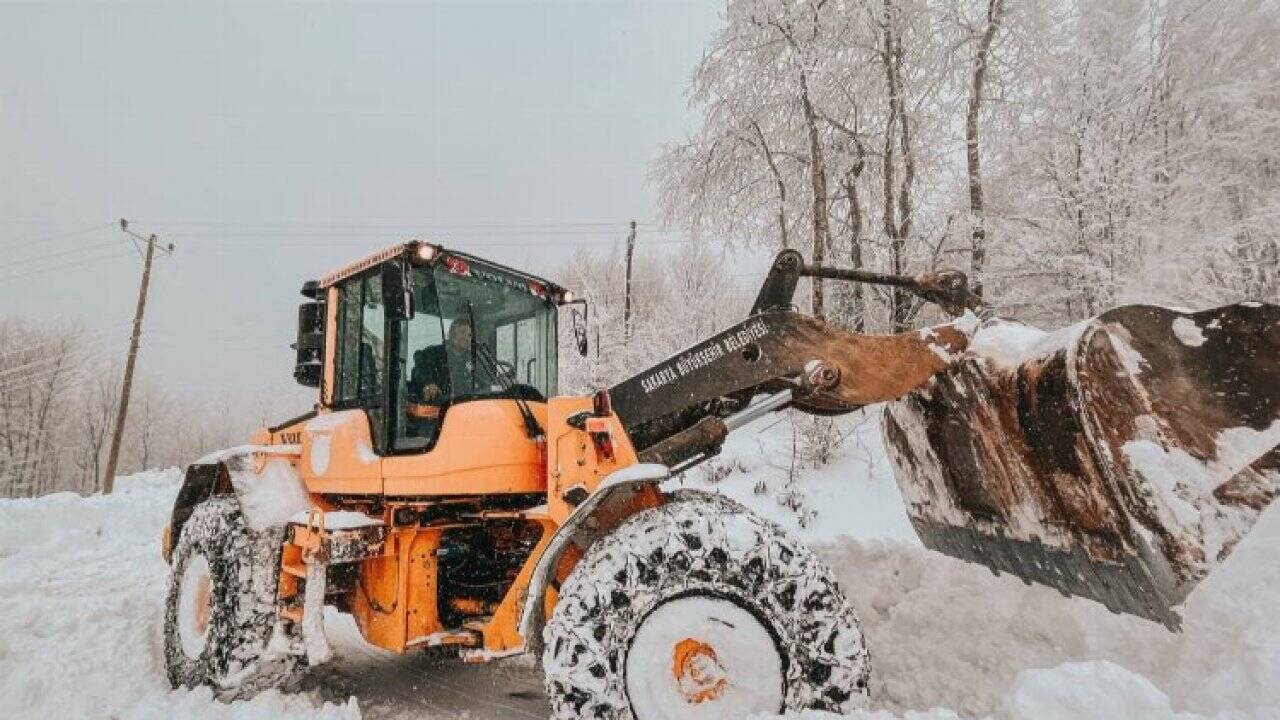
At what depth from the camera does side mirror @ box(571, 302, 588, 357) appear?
4.70 metres

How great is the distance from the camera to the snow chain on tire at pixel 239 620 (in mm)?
3748

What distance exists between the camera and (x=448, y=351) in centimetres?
393

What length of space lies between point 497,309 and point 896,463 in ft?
8.28

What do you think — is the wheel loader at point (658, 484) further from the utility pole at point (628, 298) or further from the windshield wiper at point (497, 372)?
the utility pole at point (628, 298)

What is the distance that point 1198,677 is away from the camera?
246 centimetres

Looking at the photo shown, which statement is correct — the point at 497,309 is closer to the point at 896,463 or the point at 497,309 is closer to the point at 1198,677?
the point at 896,463

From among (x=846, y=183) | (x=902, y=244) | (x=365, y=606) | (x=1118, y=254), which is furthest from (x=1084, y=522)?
(x=846, y=183)

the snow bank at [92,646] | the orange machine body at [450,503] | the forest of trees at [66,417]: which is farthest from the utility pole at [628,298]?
the forest of trees at [66,417]

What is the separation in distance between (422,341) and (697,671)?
88.8 inches

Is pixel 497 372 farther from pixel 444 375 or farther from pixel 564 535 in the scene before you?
pixel 564 535

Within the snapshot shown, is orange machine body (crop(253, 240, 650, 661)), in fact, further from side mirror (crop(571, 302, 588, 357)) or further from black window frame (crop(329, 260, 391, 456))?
side mirror (crop(571, 302, 588, 357))

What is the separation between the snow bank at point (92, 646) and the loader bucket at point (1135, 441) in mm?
3302

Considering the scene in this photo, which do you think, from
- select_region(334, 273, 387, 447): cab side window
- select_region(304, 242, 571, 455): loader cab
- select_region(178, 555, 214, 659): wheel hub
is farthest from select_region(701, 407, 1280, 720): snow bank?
select_region(178, 555, 214, 659): wheel hub

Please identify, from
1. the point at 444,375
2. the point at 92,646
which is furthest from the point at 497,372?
the point at 92,646
